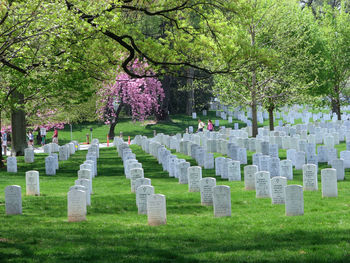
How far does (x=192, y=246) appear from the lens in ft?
33.2

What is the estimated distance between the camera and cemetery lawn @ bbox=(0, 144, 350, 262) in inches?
370

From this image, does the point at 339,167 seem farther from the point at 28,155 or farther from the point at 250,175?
the point at 28,155

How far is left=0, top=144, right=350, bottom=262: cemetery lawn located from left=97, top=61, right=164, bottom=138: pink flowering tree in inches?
1175

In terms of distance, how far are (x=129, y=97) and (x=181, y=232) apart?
41.2 meters

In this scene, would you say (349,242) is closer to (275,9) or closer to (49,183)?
(49,183)

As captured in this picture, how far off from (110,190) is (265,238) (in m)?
9.20

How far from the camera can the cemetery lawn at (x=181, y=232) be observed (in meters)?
9.39

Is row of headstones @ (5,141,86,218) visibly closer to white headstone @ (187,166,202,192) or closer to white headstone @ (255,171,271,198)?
white headstone @ (187,166,202,192)

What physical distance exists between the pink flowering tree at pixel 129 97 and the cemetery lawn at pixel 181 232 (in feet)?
97.9

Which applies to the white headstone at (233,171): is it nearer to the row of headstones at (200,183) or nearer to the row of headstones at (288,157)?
the row of headstones at (288,157)

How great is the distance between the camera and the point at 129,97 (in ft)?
171

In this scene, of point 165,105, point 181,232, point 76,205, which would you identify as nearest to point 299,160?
point 76,205

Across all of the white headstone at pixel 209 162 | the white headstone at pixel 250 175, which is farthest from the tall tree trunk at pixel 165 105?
the white headstone at pixel 250 175

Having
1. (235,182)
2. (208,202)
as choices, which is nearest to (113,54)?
(235,182)
